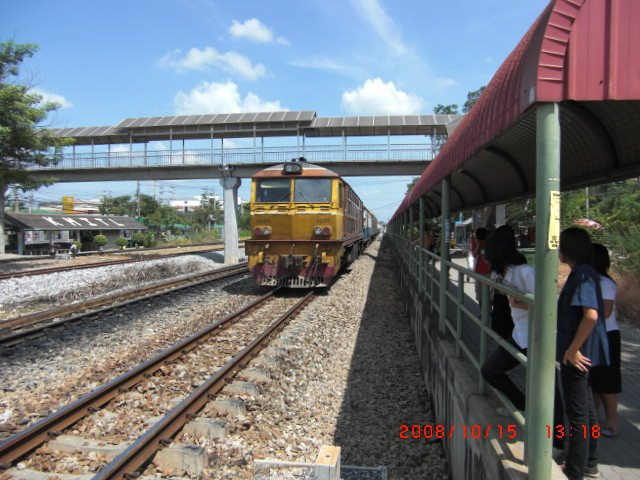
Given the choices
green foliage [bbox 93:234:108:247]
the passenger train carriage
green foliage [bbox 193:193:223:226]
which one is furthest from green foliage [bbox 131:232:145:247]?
green foliage [bbox 193:193:223:226]

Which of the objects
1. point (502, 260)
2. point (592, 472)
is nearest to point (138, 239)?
point (502, 260)

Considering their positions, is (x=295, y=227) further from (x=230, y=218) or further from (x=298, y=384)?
(x=230, y=218)

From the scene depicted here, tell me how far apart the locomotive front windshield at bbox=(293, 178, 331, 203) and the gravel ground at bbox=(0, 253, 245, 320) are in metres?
5.92

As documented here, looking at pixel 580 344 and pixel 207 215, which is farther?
pixel 207 215

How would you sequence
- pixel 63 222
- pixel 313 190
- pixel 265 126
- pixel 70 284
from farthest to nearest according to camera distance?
1. pixel 63 222
2. pixel 265 126
3. pixel 70 284
4. pixel 313 190

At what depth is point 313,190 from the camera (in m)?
12.6

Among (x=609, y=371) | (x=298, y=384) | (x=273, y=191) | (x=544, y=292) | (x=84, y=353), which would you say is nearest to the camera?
(x=544, y=292)

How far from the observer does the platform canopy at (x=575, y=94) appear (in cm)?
208

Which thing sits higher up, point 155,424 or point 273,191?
point 273,191

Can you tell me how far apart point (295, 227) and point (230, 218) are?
487 inches

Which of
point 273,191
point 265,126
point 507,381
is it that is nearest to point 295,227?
point 273,191

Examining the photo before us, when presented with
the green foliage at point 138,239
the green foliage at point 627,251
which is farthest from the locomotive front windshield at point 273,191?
the green foliage at point 138,239

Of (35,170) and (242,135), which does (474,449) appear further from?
(35,170)
